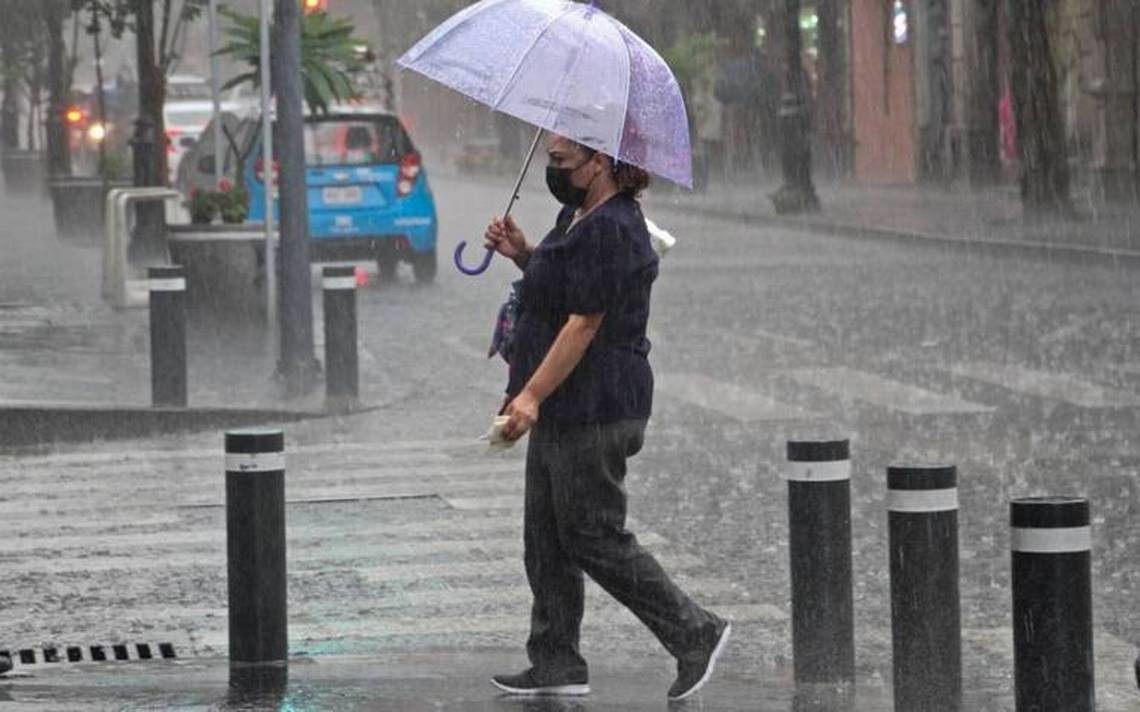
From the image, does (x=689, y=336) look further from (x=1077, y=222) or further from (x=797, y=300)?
(x=1077, y=222)

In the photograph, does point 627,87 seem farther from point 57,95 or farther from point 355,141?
point 57,95

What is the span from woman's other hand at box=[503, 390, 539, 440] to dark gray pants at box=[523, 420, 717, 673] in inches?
8.9

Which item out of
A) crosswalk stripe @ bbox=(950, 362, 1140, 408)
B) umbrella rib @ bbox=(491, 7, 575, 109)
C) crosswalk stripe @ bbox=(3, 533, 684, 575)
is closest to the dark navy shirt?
umbrella rib @ bbox=(491, 7, 575, 109)

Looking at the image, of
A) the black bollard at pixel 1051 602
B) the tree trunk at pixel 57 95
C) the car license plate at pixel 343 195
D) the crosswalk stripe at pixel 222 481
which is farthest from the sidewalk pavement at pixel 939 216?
the black bollard at pixel 1051 602

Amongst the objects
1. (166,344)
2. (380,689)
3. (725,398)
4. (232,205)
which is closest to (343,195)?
(232,205)

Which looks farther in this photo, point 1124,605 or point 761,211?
point 761,211

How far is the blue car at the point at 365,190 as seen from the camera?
26219 mm

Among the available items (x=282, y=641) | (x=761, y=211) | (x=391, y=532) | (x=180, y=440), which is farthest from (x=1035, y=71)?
(x=282, y=641)

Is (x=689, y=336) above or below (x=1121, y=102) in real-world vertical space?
below

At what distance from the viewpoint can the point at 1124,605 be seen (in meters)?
9.37

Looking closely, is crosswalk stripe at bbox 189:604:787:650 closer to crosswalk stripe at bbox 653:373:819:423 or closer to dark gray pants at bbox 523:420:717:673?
dark gray pants at bbox 523:420:717:673

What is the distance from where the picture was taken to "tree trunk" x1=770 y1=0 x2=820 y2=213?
37156mm

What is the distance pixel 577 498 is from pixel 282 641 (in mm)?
1366

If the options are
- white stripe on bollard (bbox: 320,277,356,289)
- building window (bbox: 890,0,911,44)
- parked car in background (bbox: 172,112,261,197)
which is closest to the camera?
white stripe on bollard (bbox: 320,277,356,289)
